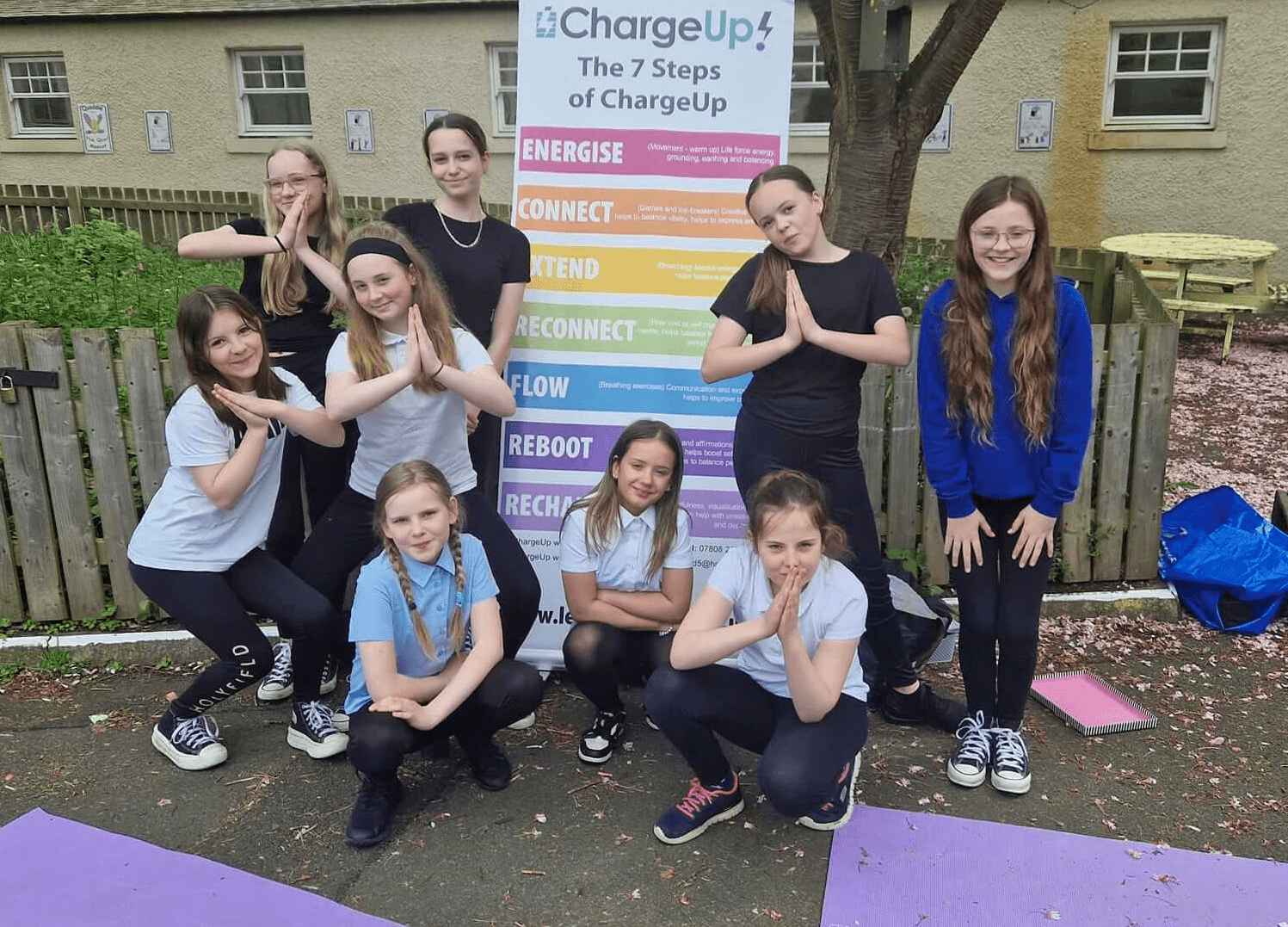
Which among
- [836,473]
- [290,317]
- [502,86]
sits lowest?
[836,473]

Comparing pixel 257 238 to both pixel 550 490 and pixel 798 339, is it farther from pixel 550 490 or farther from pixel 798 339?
pixel 798 339

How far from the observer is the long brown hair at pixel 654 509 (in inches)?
136

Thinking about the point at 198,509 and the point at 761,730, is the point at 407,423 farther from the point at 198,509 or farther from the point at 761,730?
the point at 761,730

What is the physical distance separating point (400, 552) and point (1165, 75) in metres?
11.0

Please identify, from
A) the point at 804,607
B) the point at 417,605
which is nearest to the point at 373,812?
the point at 417,605

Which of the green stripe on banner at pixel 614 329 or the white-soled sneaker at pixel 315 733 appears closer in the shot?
the white-soled sneaker at pixel 315 733

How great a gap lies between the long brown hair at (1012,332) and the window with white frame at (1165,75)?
9439 millimetres

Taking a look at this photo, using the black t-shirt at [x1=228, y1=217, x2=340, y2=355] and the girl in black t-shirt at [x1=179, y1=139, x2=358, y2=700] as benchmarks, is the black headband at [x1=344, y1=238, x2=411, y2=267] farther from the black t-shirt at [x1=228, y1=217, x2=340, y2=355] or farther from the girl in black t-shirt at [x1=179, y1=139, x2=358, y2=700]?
the black t-shirt at [x1=228, y1=217, x2=340, y2=355]

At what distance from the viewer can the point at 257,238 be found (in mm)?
3629

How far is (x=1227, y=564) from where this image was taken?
Result: 436 cm

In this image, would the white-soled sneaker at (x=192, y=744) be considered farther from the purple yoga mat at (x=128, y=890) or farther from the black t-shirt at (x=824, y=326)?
the black t-shirt at (x=824, y=326)

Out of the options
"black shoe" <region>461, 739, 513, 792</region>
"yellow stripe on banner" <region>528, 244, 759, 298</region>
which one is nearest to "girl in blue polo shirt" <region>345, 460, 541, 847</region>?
"black shoe" <region>461, 739, 513, 792</region>

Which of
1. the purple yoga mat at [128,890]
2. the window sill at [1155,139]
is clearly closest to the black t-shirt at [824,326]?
the purple yoga mat at [128,890]

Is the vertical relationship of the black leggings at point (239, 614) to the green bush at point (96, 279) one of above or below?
below
